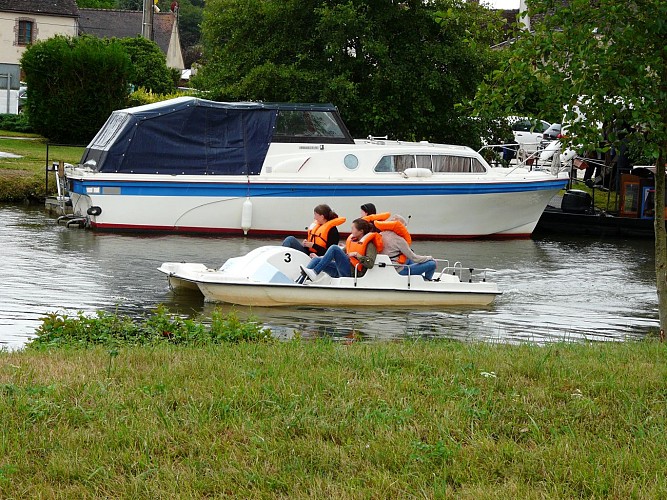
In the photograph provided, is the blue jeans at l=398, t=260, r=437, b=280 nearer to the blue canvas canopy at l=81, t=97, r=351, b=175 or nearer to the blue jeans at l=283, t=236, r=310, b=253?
the blue jeans at l=283, t=236, r=310, b=253

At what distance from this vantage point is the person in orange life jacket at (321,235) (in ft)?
55.1

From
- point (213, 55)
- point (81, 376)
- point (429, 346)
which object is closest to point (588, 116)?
point (429, 346)

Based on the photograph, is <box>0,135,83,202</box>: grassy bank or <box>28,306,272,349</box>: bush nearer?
<box>28,306,272,349</box>: bush

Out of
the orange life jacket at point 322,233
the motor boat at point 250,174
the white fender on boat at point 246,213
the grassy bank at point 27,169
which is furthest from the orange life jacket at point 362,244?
the grassy bank at point 27,169

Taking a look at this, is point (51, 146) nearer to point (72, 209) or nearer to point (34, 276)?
point (72, 209)

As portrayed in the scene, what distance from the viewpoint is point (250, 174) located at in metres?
24.5

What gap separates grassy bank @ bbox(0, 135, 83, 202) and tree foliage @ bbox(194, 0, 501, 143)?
5.60 meters

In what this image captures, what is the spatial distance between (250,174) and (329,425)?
1850 cm

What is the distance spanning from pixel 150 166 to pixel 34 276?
7.07 metres

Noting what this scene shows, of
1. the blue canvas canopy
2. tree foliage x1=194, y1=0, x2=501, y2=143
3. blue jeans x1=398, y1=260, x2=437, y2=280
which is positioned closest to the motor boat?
A: the blue canvas canopy

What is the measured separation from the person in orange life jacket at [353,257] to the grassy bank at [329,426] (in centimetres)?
724

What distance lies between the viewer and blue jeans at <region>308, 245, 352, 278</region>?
625 inches

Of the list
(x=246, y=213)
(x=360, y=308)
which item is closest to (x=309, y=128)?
(x=246, y=213)

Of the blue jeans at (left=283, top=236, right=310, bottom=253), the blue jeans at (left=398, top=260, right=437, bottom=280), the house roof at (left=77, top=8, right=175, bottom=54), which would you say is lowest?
the blue jeans at (left=398, top=260, right=437, bottom=280)
